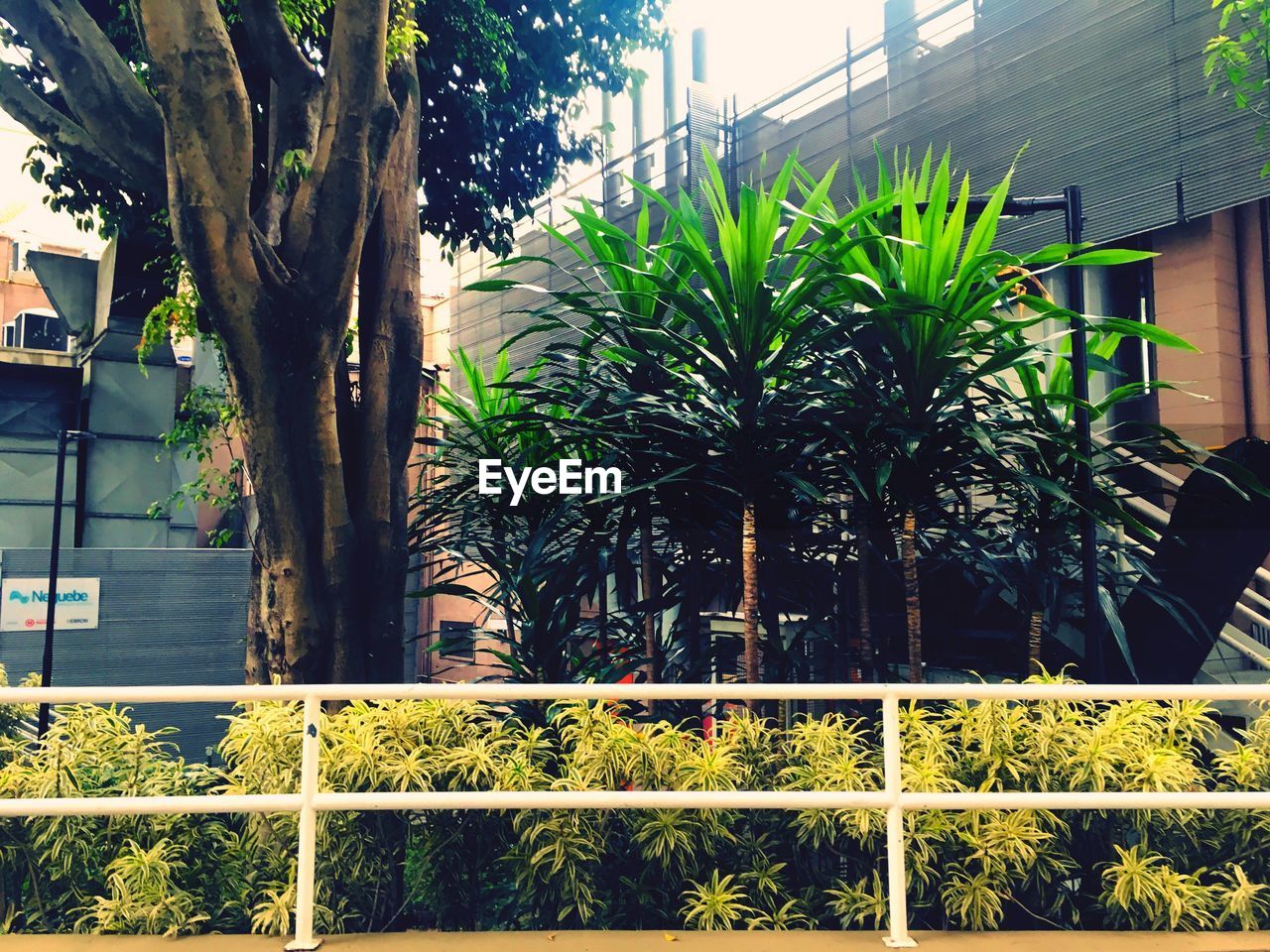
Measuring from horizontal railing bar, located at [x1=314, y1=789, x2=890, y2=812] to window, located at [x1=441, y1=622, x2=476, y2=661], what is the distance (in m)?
1.58

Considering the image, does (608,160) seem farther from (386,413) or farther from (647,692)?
(647,692)

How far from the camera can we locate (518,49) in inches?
211

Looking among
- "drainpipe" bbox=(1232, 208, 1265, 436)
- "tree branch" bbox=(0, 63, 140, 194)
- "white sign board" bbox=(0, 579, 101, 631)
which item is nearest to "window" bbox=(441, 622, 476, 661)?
"tree branch" bbox=(0, 63, 140, 194)

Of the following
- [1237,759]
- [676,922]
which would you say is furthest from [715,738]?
[1237,759]

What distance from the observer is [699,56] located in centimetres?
460

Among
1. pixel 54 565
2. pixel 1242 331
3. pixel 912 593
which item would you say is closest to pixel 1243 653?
pixel 1242 331

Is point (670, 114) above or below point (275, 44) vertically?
above

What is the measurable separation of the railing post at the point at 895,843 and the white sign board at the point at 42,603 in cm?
655

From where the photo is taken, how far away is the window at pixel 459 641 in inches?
160

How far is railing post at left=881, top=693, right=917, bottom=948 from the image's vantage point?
8.02 ft

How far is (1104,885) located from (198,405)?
5.12 metres

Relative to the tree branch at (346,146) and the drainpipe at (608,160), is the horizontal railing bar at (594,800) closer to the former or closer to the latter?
the tree branch at (346,146)

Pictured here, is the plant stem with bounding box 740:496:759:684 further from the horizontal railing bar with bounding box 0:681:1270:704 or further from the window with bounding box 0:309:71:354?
the window with bounding box 0:309:71:354

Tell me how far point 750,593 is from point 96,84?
307cm
